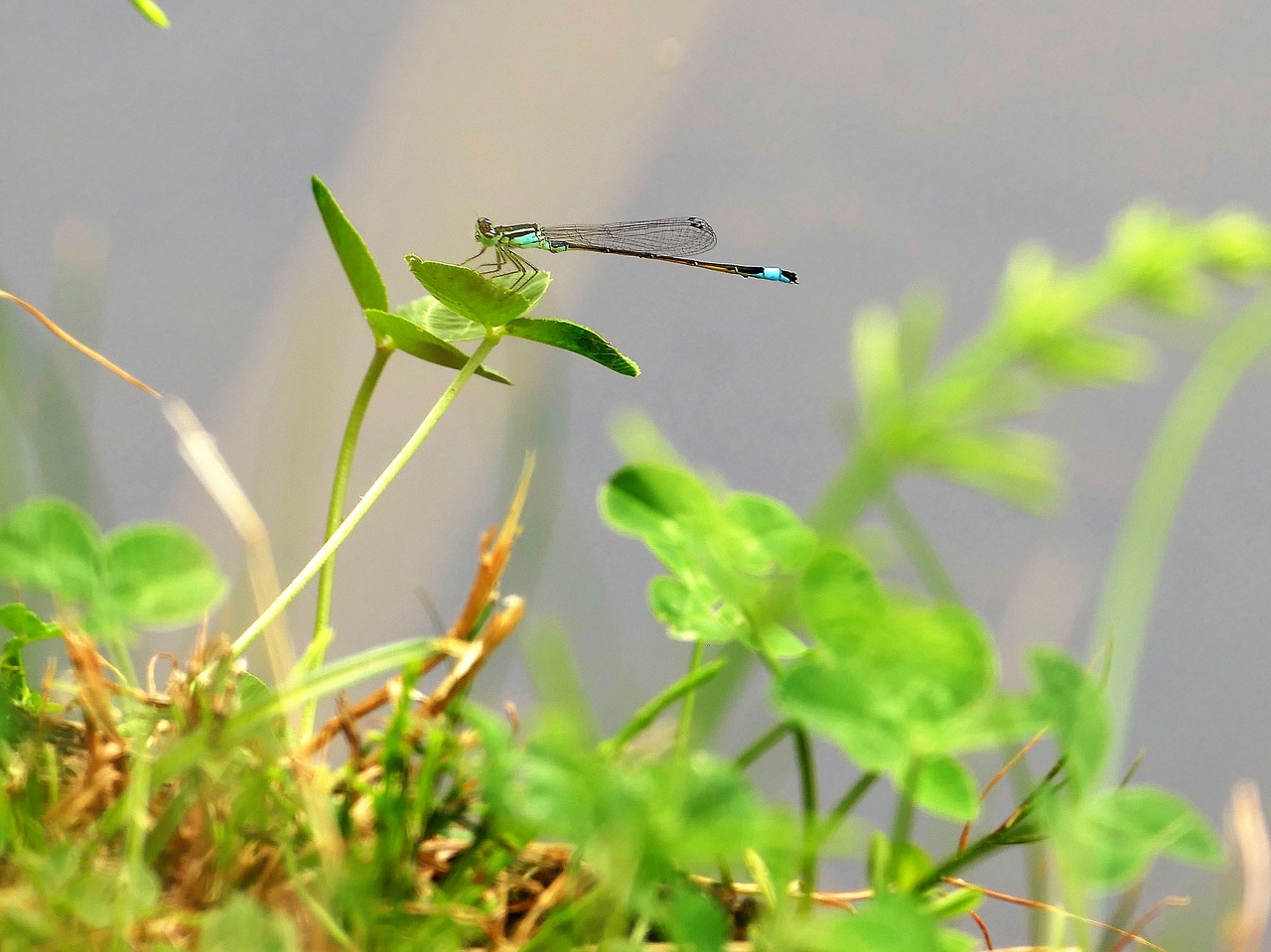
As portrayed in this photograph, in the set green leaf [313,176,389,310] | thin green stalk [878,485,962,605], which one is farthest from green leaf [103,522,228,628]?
thin green stalk [878,485,962,605]

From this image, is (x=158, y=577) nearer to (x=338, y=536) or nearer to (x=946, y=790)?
(x=338, y=536)

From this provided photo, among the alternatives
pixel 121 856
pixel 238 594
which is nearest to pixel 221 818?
pixel 121 856

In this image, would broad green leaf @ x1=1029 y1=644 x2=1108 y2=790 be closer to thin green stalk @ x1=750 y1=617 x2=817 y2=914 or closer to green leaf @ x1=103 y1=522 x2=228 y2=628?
thin green stalk @ x1=750 y1=617 x2=817 y2=914

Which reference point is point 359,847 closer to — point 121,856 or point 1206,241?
point 121,856

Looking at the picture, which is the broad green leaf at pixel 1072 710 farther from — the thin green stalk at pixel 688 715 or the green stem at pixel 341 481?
the green stem at pixel 341 481

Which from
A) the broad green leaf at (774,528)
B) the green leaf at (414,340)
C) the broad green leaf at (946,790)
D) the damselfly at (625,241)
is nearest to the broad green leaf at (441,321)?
the green leaf at (414,340)

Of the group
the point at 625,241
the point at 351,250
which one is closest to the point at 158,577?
the point at 351,250
